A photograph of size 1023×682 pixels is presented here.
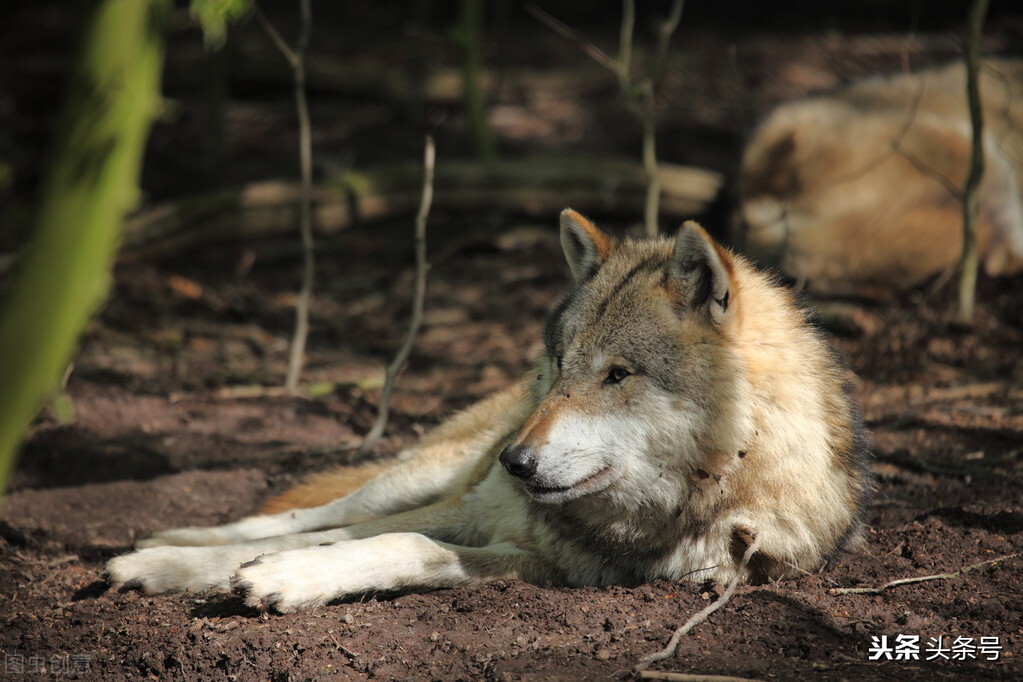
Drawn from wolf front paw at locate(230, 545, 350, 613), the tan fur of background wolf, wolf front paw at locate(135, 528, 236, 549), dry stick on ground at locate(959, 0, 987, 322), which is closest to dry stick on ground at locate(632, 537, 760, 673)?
wolf front paw at locate(230, 545, 350, 613)

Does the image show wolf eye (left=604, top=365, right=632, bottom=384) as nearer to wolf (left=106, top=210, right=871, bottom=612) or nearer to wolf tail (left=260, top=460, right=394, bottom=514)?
wolf (left=106, top=210, right=871, bottom=612)

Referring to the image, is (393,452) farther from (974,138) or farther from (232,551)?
(974,138)

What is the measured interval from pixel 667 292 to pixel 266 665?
176 cm

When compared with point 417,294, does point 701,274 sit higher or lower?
higher

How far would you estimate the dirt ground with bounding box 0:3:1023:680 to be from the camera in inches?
115

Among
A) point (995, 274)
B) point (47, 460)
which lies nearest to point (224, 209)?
point (47, 460)

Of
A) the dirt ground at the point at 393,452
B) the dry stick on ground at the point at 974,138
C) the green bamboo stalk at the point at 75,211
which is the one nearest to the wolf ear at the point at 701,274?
the dirt ground at the point at 393,452

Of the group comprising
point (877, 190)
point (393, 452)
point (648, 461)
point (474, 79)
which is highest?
point (474, 79)

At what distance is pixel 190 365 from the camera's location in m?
6.52

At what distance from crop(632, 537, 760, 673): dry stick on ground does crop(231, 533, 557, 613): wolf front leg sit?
0.67m

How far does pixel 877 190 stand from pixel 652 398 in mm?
4700

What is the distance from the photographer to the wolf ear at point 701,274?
300cm

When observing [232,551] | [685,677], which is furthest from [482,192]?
[685,677]

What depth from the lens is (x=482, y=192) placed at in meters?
8.77
